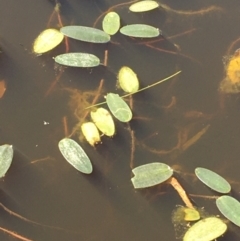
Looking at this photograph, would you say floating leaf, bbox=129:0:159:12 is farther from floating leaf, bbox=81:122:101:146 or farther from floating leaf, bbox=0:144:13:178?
floating leaf, bbox=0:144:13:178

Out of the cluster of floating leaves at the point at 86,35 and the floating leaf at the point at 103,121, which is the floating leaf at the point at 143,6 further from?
the floating leaf at the point at 103,121

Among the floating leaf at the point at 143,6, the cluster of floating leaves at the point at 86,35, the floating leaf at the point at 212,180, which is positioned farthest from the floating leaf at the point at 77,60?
the floating leaf at the point at 212,180

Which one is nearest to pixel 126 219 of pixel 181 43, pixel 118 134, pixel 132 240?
pixel 132 240

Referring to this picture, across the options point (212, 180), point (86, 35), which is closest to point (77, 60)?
point (86, 35)

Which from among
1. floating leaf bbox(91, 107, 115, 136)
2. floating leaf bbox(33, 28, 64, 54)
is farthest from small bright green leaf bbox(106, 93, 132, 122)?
floating leaf bbox(33, 28, 64, 54)

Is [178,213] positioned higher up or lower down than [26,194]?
lower down

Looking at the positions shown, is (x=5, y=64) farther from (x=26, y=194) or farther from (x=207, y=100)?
(x=207, y=100)

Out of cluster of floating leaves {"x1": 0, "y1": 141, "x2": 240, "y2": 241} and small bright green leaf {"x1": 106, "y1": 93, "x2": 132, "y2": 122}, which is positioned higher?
small bright green leaf {"x1": 106, "y1": 93, "x2": 132, "y2": 122}
